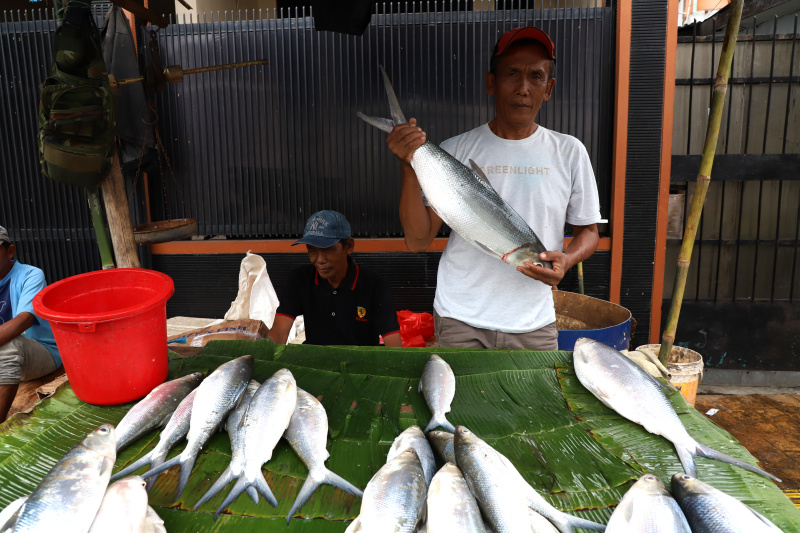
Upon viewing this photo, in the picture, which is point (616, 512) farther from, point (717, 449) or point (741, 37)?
point (741, 37)

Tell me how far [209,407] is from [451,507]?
1021 mm

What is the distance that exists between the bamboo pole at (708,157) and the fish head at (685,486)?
7.09ft

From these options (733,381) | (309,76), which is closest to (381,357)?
(309,76)

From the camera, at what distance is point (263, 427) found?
1780 mm

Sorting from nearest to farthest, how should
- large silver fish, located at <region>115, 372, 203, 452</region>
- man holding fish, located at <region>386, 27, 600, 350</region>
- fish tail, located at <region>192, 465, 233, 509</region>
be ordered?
fish tail, located at <region>192, 465, 233, 509</region>, large silver fish, located at <region>115, 372, 203, 452</region>, man holding fish, located at <region>386, 27, 600, 350</region>

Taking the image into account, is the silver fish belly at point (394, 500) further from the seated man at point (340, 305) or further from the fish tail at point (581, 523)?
the seated man at point (340, 305)

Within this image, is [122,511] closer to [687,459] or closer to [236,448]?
[236,448]

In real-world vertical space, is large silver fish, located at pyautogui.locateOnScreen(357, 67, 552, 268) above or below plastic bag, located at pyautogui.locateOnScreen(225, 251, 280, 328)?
above

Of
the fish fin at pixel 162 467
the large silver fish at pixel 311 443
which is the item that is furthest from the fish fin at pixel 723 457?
the fish fin at pixel 162 467

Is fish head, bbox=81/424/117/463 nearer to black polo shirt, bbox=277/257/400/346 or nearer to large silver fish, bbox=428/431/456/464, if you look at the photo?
large silver fish, bbox=428/431/456/464

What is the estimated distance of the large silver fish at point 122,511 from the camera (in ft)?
4.35

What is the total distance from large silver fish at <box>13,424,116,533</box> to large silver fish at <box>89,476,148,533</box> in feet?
0.09

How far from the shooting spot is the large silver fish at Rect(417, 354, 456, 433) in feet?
6.20

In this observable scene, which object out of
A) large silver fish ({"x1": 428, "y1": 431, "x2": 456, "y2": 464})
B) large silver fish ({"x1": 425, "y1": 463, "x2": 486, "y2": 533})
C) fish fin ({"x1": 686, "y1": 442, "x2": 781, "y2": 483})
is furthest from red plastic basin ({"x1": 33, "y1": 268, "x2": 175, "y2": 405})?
fish fin ({"x1": 686, "y1": 442, "x2": 781, "y2": 483})
